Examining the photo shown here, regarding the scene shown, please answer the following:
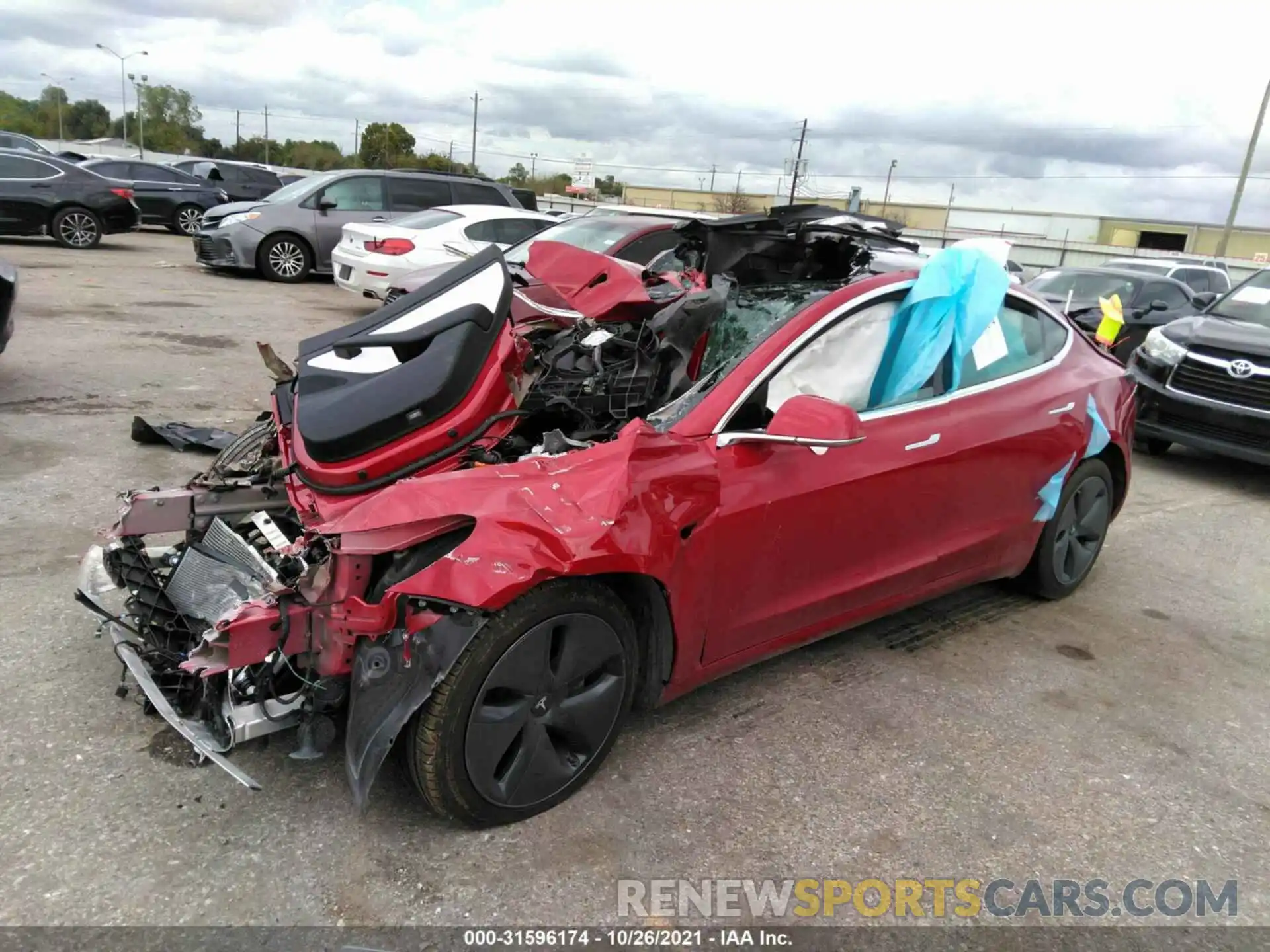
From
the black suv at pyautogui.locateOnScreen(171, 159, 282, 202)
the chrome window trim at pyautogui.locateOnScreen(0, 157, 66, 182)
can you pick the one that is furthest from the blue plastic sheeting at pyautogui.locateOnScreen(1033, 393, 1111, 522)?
the black suv at pyautogui.locateOnScreen(171, 159, 282, 202)

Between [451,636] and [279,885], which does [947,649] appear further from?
[279,885]

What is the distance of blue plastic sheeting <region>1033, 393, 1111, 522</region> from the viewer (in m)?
4.09

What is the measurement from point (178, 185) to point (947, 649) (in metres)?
21.1

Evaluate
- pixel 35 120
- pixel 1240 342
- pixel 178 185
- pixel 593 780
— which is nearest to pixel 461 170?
pixel 178 185

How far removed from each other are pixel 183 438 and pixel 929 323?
176 inches

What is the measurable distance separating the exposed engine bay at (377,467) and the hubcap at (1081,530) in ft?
5.26

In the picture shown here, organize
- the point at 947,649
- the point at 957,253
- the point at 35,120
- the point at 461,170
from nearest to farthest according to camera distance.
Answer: the point at 957,253 < the point at 947,649 < the point at 461,170 < the point at 35,120

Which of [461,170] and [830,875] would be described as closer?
[830,875]

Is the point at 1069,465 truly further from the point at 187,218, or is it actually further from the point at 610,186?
the point at 610,186

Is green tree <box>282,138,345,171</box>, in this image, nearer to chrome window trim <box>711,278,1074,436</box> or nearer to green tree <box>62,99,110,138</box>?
green tree <box>62,99,110,138</box>

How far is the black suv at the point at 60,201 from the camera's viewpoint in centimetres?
1434

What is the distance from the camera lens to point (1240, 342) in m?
7.05

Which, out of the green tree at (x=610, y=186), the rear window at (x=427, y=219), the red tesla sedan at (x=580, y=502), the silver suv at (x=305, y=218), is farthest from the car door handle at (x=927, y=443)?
the green tree at (x=610, y=186)

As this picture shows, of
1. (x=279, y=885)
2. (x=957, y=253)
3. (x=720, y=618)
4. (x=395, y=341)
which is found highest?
(x=957, y=253)
